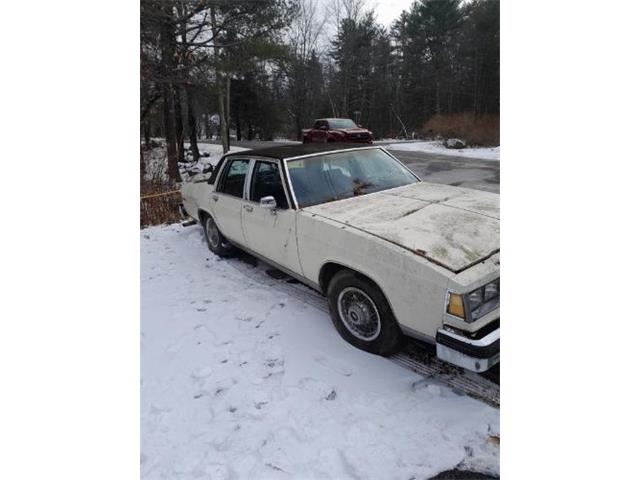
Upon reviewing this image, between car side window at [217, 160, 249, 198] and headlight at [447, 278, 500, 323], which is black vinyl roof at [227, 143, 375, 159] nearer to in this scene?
car side window at [217, 160, 249, 198]

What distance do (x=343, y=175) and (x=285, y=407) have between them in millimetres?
1720

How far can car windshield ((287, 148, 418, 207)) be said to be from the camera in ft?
8.92

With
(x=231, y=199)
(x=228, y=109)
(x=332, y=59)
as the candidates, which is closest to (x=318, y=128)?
(x=332, y=59)

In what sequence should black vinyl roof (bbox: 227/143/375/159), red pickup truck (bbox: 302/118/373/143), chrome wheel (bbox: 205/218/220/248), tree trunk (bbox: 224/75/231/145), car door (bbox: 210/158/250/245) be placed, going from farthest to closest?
tree trunk (bbox: 224/75/231/145)
red pickup truck (bbox: 302/118/373/143)
chrome wheel (bbox: 205/218/220/248)
car door (bbox: 210/158/250/245)
black vinyl roof (bbox: 227/143/375/159)

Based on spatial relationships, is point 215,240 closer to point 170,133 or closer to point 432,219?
point 432,219

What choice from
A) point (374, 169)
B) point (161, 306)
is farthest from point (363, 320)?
point (161, 306)

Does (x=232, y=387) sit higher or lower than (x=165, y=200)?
lower

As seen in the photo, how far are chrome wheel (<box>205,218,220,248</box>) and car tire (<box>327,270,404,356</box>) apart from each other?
1957mm

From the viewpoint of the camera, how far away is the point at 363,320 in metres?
2.20

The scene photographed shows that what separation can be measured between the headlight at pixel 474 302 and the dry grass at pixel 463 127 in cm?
76

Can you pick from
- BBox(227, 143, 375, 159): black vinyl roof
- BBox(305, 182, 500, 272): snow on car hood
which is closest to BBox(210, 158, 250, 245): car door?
BBox(227, 143, 375, 159): black vinyl roof
